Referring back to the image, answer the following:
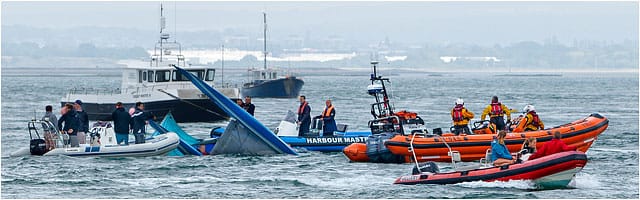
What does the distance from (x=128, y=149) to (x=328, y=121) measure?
4749 mm

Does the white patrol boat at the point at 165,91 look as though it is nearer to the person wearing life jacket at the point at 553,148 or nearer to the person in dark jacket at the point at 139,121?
the person in dark jacket at the point at 139,121

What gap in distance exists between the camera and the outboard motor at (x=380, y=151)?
29.4 m

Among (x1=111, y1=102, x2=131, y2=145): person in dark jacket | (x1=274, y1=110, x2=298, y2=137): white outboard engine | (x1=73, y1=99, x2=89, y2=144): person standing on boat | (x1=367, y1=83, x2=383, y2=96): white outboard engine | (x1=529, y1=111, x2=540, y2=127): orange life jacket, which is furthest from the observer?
(x1=274, y1=110, x2=298, y2=137): white outboard engine

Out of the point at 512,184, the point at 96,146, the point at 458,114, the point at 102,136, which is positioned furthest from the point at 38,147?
the point at 512,184

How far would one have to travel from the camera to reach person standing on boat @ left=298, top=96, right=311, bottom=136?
32.0 meters

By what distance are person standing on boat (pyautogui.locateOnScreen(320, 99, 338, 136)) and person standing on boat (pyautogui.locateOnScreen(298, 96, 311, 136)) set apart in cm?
36

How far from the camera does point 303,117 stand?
3212 cm

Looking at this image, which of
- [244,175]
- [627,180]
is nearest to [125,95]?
[244,175]

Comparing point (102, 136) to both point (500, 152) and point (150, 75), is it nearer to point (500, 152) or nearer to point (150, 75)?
point (500, 152)

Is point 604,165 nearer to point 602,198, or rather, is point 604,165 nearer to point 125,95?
point 602,198

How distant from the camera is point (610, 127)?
44969mm

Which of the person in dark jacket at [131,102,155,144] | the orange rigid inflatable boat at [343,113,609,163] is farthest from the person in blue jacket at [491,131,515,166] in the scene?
the person in dark jacket at [131,102,155,144]

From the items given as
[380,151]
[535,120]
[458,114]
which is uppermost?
[458,114]

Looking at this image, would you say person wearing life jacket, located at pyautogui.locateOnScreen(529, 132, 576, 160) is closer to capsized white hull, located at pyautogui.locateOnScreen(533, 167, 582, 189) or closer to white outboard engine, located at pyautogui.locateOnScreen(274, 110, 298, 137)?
capsized white hull, located at pyautogui.locateOnScreen(533, 167, 582, 189)
